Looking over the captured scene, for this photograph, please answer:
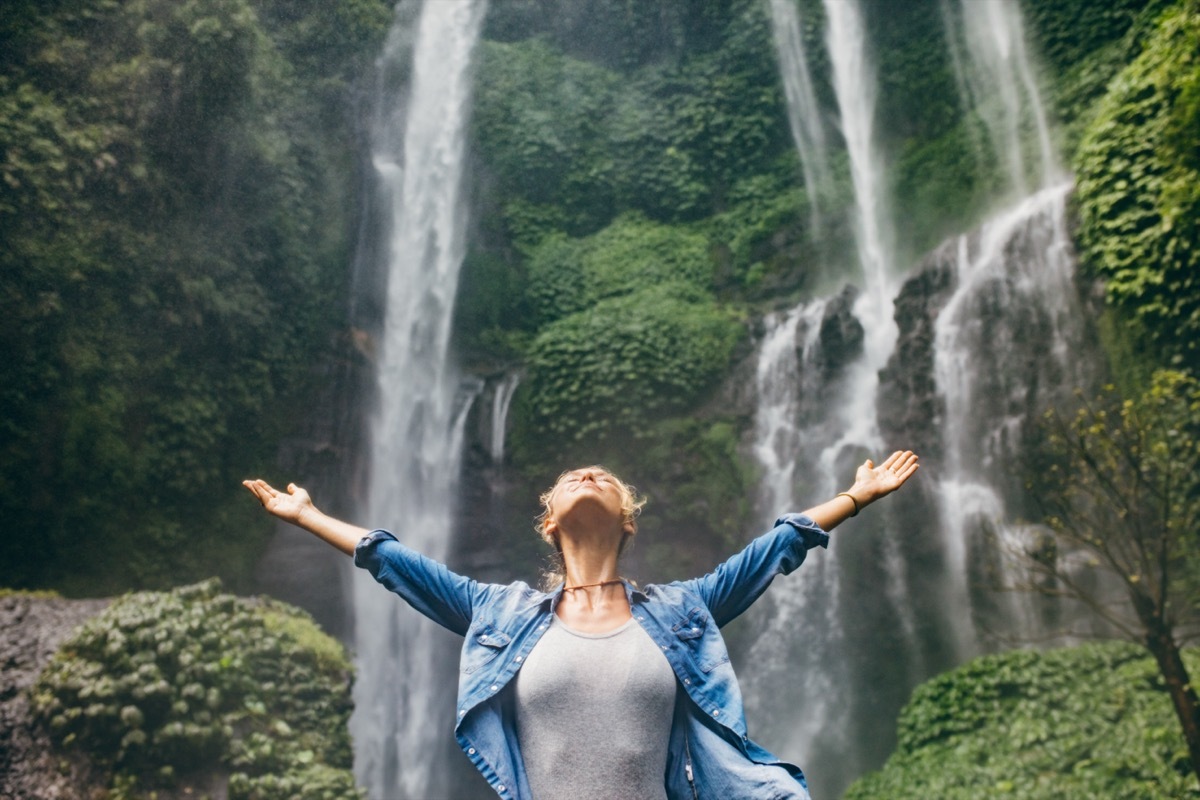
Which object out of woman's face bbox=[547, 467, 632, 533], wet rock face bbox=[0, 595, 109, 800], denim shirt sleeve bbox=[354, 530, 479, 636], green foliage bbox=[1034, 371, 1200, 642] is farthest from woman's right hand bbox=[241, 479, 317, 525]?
green foliage bbox=[1034, 371, 1200, 642]

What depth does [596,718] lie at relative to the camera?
1.80 meters

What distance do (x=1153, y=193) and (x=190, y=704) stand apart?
8.55m

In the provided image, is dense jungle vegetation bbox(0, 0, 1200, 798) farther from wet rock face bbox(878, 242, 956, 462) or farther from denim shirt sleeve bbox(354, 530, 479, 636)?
denim shirt sleeve bbox(354, 530, 479, 636)

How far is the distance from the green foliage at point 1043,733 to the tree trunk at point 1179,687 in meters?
0.39

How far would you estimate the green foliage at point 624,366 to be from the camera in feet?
34.4

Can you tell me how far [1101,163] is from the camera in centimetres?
858

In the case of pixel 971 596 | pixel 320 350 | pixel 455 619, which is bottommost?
pixel 455 619

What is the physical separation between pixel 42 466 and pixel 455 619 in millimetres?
8213

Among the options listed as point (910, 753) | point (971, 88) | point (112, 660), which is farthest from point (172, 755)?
point (971, 88)

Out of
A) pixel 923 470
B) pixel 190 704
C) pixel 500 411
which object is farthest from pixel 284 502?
pixel 500 411

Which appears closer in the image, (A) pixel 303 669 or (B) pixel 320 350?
(A) pixel 303 669

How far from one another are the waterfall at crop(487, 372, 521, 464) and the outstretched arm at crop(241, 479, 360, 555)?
339 inches

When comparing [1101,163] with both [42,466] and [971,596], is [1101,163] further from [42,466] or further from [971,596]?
[42,466]

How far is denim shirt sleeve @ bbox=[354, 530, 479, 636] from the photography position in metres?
2.03
